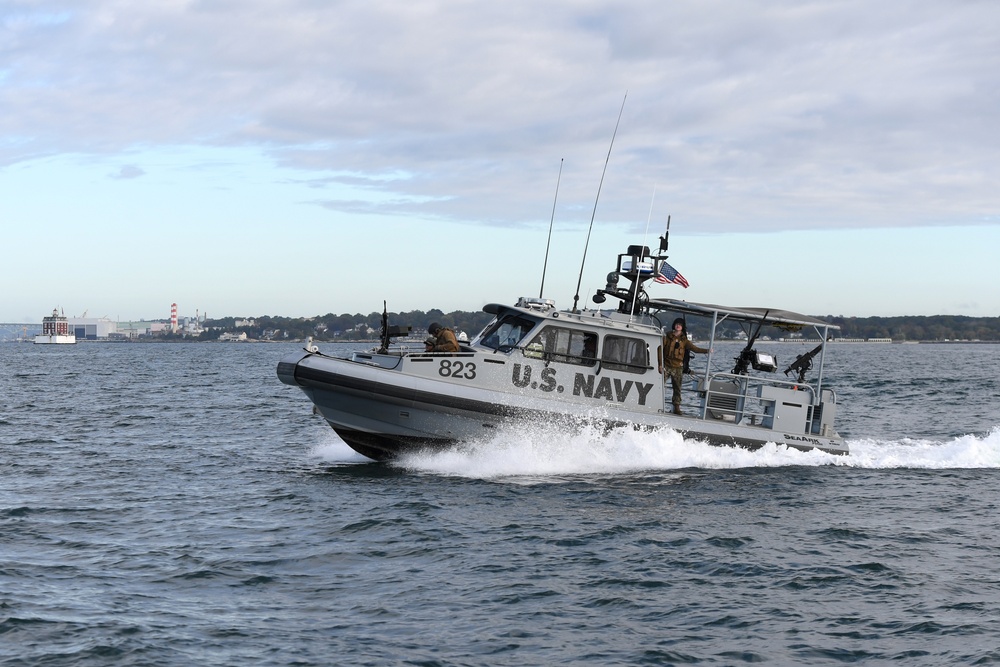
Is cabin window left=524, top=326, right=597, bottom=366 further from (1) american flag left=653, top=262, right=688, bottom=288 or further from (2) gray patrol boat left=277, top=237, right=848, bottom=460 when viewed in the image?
(1) american flag left=653, top=262, right=688, bottom=288

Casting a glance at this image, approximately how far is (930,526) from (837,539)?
1.73 metres

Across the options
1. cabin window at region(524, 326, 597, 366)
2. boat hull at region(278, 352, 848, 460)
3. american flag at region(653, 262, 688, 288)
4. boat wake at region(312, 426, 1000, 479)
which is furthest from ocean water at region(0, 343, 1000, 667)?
american flag at region(653, 262, 688, 288)

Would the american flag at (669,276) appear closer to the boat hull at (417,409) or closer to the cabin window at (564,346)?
the cabin window at (564,346)

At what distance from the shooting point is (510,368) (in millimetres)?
16109

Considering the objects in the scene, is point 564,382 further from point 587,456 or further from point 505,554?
point 505,554

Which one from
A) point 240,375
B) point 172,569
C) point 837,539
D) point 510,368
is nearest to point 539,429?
point 510,368

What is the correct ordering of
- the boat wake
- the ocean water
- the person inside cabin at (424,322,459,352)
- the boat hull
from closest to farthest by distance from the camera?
1. the ocean water
2. the boat hull
3. the boat wake
4. the person inside cabin at (424,322,459,352)

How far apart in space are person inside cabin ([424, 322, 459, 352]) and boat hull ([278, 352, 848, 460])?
0.71m

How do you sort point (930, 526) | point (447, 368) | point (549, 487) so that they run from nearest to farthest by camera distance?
1. point (930, 526)
2. point (549, 487)
3. point (447, 368)

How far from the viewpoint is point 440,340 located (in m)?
16.3

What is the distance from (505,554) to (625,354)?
636 centimetres

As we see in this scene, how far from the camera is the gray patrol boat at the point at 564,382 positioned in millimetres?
15711

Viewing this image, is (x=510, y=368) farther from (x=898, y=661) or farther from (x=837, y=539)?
(x=898, y=661)

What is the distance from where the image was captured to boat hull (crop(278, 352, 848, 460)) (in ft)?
51.1
